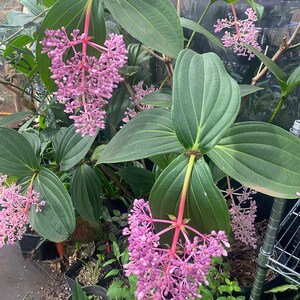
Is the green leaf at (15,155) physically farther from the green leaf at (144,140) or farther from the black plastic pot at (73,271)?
the black plastic pot at (73,271)

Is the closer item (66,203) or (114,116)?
(66,203)

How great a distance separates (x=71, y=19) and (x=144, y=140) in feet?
0.83

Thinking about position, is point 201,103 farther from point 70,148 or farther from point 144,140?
point 70,148

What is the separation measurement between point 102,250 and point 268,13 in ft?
2.66

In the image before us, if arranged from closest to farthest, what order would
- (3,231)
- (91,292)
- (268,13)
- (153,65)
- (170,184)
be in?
1. (170,184)
2. (3,231)
3. (268,13)
4. (91,292)
5. (153,65)

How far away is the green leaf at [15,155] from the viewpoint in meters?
0.66

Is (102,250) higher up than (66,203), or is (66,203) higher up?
(66,203)

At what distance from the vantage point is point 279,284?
0.87 meters

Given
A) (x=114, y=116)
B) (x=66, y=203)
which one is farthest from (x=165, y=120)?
(x=114, y=116)

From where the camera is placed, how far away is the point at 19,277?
1199mm

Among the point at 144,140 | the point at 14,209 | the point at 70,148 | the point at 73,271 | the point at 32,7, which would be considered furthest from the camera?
the point at 73,271

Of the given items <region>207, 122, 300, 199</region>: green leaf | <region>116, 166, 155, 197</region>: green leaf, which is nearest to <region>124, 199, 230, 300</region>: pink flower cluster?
<region>207, 122, 300, 199</region>: green leaf

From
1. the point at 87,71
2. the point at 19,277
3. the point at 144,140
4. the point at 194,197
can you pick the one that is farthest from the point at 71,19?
the point at 19,277

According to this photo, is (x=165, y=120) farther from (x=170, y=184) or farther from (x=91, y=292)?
(x=91, y=292)
